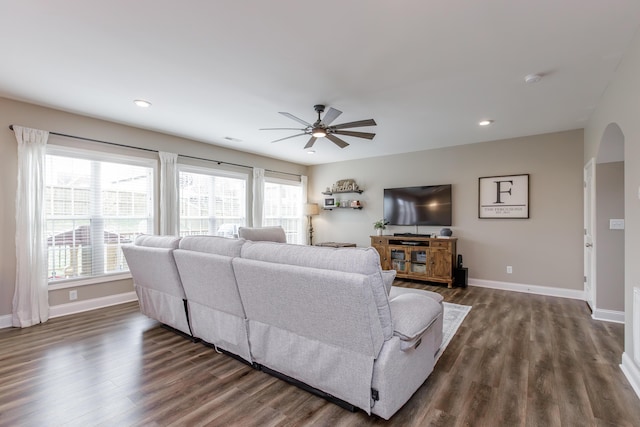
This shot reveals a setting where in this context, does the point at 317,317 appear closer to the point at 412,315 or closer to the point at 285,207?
the point at 412,315

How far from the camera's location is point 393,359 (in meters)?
1.79

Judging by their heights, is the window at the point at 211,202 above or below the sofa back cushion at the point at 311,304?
above

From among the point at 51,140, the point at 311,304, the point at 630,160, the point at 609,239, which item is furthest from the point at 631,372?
the point at 51,140

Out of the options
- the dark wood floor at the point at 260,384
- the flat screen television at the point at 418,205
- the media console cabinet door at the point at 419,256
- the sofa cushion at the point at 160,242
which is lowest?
the dark wood floor at the point at 260,384

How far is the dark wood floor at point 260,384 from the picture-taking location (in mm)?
1890

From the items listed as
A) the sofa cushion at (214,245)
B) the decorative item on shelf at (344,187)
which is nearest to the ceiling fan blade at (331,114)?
the sofa cushion at (214,245)

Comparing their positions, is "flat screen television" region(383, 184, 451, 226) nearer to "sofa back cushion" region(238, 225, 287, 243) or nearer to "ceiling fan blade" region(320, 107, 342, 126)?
"sofa back cushion" region(238, 225, 287, 243)

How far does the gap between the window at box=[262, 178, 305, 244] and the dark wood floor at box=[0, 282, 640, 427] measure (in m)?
3.81

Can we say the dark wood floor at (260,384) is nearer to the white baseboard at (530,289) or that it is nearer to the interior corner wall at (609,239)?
the interior corner wall at (609,239)

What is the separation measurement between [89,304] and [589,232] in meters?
7.00

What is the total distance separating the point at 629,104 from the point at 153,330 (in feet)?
16.3

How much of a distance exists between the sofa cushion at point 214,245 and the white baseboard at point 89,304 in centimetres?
235

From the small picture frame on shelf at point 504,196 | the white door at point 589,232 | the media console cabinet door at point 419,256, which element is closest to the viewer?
the white door at point 589,232

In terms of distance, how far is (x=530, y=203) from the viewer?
16.4 ft
